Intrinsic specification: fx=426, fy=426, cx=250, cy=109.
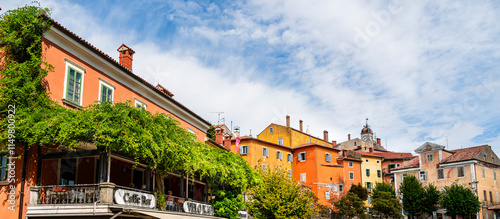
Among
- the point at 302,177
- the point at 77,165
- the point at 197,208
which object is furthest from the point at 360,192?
the point at 77,165

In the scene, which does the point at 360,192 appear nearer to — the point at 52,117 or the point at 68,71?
the point at 68,71

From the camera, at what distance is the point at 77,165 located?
19266mm

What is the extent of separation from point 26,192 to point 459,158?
183 ft

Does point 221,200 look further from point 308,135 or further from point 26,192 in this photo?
point 308,135

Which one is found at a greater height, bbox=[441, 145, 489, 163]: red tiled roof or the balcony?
bbox=[441, 145, 489, 163]: red tiled roof

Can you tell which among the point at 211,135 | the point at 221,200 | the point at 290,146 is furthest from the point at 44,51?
the point at 290,146

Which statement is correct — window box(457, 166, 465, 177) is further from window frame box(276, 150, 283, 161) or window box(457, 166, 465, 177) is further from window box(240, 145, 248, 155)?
window box(240, 145, 248, 155)

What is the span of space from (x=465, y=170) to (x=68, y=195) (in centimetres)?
5403

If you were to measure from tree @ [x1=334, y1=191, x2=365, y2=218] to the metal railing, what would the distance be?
47.7 m

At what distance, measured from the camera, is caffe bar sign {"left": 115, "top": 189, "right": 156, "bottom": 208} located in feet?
53.2

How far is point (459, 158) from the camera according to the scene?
57812mm

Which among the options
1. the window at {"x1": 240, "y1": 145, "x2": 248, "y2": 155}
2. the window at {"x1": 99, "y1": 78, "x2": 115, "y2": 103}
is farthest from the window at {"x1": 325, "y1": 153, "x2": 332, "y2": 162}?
the window at {"x1": 99, "y1": 78, "x2": 115, "y2": 103}

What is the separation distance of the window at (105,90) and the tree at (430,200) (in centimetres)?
4778

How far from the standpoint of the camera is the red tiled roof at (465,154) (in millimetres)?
57000
